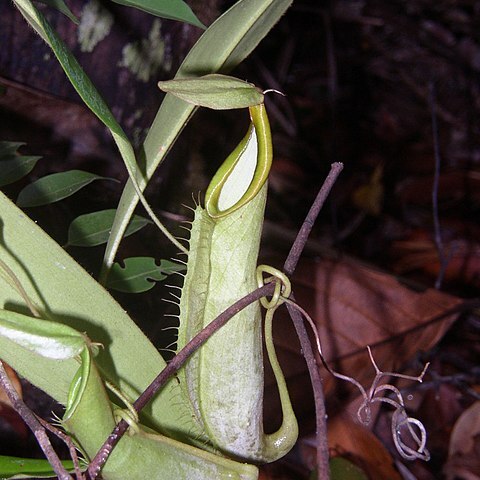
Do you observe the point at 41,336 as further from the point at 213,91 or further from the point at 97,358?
the point at 213,91

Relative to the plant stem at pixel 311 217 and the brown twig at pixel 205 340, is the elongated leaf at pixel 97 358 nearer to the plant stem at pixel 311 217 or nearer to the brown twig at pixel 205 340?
the brown twig at pixel 205 340

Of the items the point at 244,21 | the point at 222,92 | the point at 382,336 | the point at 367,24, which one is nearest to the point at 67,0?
the point at 244,21

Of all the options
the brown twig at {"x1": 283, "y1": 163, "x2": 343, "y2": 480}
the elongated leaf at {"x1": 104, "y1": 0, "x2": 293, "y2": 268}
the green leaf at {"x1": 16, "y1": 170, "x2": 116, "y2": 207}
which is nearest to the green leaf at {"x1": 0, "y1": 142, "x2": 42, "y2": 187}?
the green leaf at {"x1": 16, "y1": 170, "x2": 116, "y2": 207}

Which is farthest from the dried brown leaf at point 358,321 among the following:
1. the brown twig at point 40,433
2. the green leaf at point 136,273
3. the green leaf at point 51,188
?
the brown twig at point 40,433

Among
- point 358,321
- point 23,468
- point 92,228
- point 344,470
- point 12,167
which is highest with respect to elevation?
point 12,167

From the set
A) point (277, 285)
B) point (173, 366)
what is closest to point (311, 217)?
point (277, 285)

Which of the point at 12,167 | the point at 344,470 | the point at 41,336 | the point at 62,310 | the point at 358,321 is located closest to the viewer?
the point at 41,336

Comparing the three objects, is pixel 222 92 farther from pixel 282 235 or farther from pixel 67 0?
pixel 282 235
